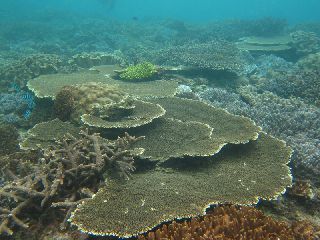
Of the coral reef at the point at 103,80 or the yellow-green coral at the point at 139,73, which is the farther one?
the yellow-green coral at the point at 139,73

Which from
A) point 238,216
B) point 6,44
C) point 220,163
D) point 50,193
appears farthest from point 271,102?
point 6,44

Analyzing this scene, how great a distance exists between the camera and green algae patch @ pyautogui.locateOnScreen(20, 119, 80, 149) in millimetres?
6312

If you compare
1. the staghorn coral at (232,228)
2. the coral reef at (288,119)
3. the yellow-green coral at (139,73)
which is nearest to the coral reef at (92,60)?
the yellow-green coral at (139,73)

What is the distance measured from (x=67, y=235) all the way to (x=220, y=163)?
9.82ft

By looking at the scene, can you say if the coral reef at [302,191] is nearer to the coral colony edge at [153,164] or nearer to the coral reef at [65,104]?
the coral colony edge at [153,164]

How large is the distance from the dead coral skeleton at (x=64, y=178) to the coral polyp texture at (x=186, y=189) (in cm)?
35

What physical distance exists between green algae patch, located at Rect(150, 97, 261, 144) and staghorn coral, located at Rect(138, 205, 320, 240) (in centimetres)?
190

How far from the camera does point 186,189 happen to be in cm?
486

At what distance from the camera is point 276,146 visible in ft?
21.0

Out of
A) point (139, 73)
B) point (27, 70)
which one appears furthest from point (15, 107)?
point (139, 73)

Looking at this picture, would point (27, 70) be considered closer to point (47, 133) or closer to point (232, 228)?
point (47, 133)

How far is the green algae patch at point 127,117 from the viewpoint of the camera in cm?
633

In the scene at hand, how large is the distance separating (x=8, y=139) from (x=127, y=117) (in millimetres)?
3158

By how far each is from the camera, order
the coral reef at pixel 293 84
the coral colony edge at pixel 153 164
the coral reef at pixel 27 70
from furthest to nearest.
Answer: the coral reef at pixel 27 70
the coral reef at pixel 293 84
the coral colony edge at pixel 153 164
